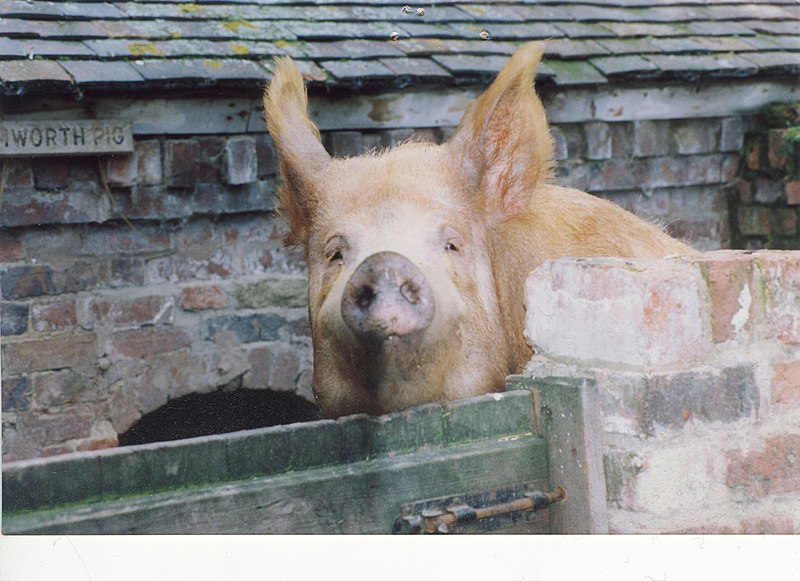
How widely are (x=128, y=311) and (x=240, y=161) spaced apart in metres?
0.75

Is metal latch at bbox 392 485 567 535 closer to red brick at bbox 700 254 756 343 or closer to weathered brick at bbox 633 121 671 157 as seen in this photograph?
red brick at bbox 700 254 756 343

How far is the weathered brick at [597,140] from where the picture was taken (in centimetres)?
512

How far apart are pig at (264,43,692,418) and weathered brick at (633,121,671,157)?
5.97 feet

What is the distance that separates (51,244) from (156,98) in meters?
0.69

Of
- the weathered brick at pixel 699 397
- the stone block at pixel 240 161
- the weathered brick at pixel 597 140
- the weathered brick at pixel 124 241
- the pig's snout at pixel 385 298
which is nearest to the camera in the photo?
the weathered brick at pixel 699 397

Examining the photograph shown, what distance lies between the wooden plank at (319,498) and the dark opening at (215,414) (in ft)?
8.93

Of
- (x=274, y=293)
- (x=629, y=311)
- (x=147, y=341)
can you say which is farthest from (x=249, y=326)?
(x=629, y=311)

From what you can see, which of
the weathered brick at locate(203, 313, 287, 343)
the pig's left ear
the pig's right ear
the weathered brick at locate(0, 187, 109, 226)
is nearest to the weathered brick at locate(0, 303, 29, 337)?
the weathered brick at locate(0, 187, 109, 226)

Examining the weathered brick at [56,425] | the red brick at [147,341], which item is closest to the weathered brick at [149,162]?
the red brick at [147,341]

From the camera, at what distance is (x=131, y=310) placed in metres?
4.42

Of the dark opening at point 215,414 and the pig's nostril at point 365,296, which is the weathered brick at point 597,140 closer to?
the dark opening at point 215,414

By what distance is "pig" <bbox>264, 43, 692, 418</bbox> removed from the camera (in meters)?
2.68

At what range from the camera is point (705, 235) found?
545 cm

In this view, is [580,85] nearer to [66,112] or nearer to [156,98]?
[156,98]
